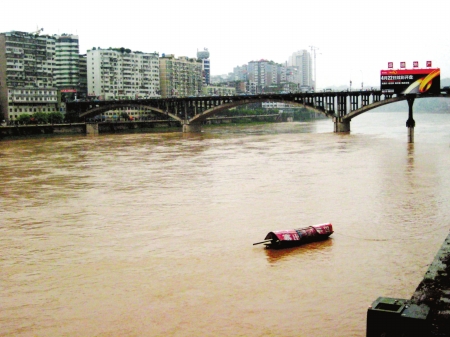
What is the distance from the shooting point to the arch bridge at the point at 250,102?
71.1 meters

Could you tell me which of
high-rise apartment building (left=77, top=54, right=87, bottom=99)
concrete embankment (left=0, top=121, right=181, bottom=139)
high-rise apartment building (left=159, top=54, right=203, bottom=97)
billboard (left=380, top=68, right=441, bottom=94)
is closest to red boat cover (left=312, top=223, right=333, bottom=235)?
billboard (left=380, top=68, right=441, bottom=94)

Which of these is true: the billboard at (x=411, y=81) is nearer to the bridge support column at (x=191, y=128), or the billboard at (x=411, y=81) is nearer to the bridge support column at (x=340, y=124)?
the bridge support column at (x=340, y=124)

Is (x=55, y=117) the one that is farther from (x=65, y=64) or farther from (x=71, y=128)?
(x=65, y=64)

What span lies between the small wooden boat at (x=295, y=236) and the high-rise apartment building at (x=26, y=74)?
8677 cm

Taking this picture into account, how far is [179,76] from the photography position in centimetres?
15988

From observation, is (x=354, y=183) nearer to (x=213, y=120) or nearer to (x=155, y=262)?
(x=155, y=262)

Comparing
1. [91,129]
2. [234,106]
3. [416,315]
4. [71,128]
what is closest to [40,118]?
[71,128]

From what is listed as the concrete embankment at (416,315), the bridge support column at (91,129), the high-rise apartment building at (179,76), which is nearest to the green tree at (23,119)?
the bridge support column at (91,129)

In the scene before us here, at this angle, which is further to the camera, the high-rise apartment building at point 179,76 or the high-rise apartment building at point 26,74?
the high-rise apartment building at point 179,76

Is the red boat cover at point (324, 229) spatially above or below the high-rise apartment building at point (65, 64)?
below

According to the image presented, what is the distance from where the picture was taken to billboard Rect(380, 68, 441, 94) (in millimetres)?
62938

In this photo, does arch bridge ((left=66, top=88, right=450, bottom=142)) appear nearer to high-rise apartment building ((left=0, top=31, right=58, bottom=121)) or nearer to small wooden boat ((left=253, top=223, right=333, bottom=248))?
high-rise apartment building ((left=0, top=31, right=58, bottom=121))

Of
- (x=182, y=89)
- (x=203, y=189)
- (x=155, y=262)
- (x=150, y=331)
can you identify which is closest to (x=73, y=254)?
(x=155, y=262)

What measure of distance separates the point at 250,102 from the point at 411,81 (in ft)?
78.0
